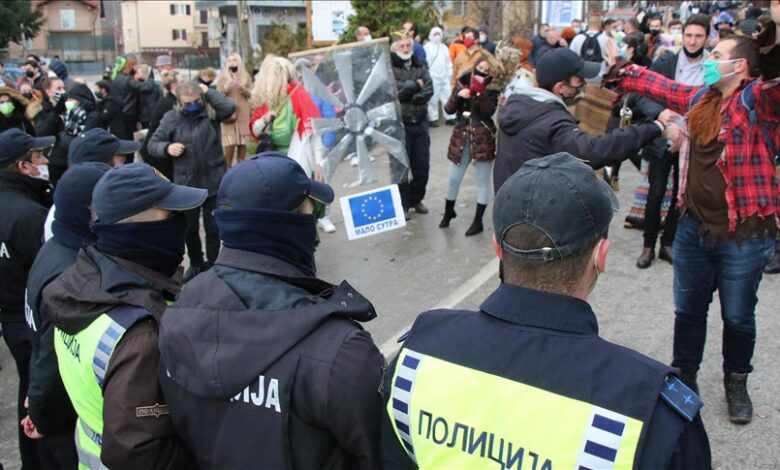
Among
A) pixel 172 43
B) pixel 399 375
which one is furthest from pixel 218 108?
pixel 172 43

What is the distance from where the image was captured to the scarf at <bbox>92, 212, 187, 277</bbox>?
7.80 ft

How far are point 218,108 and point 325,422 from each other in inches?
205

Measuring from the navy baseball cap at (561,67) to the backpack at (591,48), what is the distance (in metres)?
7.61

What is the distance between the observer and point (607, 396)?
139 centimetres

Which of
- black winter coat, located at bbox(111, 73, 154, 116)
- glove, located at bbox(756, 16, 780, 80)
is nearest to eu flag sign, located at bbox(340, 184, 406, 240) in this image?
glove, located at bbox(756, 16, 780, 80)

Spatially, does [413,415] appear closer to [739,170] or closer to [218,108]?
[739,170]

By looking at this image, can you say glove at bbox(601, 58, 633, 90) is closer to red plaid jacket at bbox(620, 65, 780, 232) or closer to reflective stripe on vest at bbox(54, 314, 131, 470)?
red plaid jacket at bbox(620, 65, 780, 232)

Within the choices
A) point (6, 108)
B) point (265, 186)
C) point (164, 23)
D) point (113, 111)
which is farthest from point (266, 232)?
point (164, 23)

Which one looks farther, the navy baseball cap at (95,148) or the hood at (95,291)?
the navy baseball cap at (95,148)

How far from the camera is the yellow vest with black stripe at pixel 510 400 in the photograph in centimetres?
138

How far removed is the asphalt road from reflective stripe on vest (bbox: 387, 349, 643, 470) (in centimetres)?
242

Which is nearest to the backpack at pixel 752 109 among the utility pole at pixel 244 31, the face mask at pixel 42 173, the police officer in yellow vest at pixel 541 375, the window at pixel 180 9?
the police officer in yellow vest at pixel 541 375

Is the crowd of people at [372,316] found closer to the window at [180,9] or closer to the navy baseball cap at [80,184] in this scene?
Result: the navy baseball cap at [80,184]

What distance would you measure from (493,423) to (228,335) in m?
0.73
